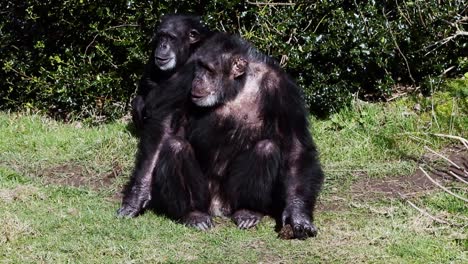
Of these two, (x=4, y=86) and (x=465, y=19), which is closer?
(x=465, y=19)

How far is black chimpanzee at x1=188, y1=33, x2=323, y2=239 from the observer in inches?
257

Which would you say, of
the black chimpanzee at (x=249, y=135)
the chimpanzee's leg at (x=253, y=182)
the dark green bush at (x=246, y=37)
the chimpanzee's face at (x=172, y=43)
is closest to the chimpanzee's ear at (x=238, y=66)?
the black chimpanzee at (x=249, y=135)

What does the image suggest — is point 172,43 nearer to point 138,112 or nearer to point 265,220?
point 138,112

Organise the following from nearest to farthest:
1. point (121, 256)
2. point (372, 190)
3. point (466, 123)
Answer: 1. point (121, 256)
2. point (372, 190)
3. point (466, 123)

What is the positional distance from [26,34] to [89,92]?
1163mm

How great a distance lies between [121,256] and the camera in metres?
5.71

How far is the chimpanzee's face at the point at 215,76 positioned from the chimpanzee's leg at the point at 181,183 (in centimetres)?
39

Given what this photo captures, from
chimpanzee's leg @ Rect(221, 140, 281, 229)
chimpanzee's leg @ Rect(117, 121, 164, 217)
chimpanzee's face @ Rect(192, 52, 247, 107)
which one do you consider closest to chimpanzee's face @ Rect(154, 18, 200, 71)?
chimpanzee's leg @ Rect(117, 121, 164, 217)

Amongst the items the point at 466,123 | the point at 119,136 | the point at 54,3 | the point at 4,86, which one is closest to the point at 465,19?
the point at 466,123

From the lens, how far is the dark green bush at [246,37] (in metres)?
8.77

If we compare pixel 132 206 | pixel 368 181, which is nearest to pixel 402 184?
pixel 368 181

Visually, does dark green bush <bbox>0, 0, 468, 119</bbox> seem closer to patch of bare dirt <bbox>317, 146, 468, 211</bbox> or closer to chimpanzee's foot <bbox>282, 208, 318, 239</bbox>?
patch of bare dirt <bbox>317, 146, 468, 211</bbox>

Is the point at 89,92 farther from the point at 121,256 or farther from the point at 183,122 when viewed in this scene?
the point at 121,256

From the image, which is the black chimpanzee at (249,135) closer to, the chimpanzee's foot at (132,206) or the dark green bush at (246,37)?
the chimpanzee's foot at (132,206)
